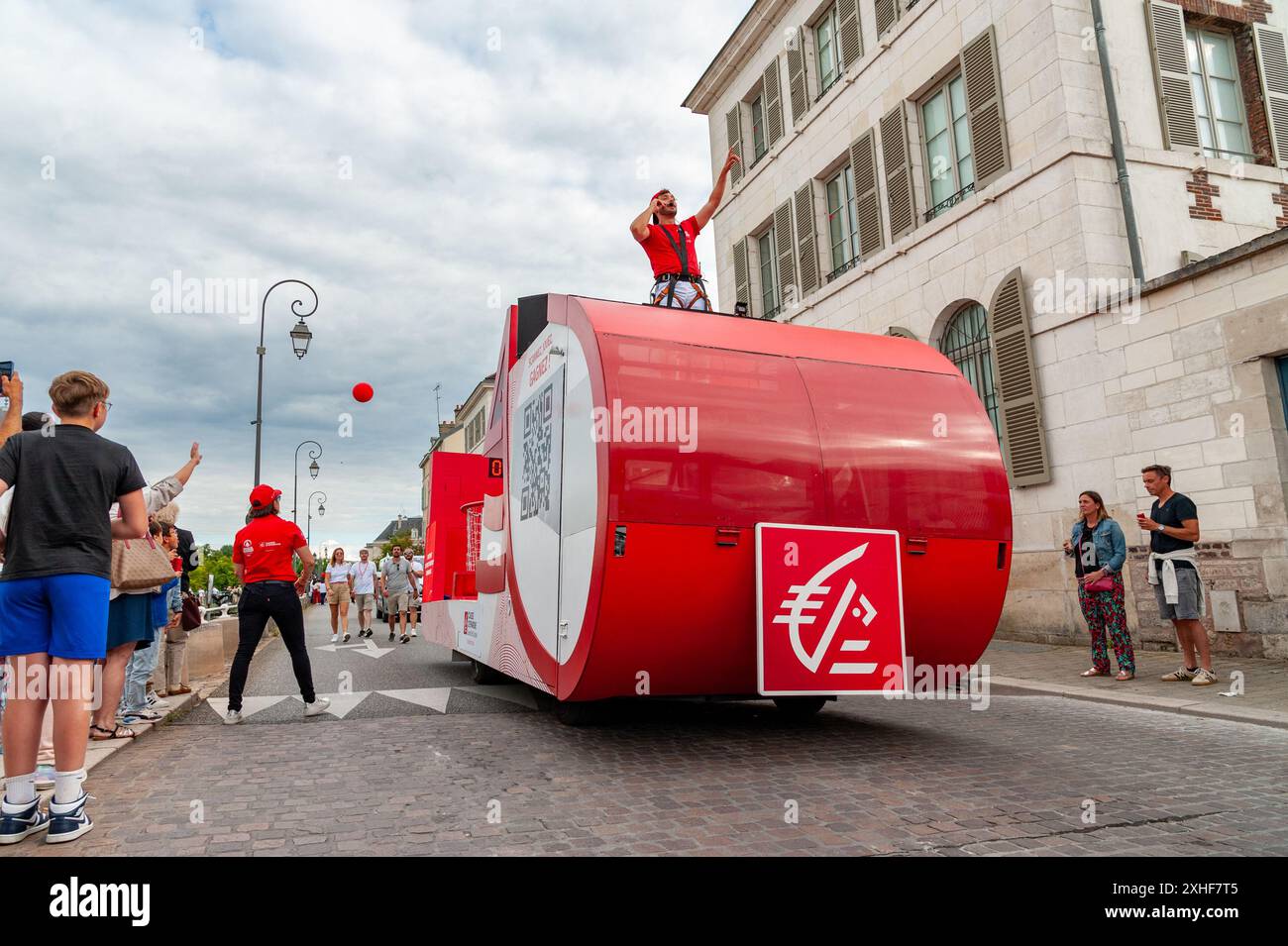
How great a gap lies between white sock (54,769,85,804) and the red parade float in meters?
2.28

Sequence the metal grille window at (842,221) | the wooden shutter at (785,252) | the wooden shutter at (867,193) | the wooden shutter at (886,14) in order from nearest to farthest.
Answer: the wooden shutter at (886,14) → the wooden shutter at (867,193) → the metal grille window at (842,221) → the wooden shutter at (785,252)

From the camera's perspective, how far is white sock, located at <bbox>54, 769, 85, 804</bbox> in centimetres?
346

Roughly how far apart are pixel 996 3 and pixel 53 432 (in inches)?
522

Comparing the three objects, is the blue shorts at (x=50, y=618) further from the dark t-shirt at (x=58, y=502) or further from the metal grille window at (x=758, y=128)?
the metal grille window at (x=758, y=128)

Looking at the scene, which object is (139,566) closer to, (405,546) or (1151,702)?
(1151,702)

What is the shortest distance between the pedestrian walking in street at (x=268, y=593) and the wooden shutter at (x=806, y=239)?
12.8m

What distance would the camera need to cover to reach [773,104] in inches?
733

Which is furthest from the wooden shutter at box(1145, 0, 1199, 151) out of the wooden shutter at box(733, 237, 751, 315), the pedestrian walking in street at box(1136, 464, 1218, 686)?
the wooden shutter at box(733, 237, 751, 315)

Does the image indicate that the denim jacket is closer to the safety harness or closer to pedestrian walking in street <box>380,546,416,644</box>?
the safety harness

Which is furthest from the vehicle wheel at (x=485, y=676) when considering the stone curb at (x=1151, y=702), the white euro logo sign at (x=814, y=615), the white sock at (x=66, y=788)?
the white sock at (x=66, y=788)

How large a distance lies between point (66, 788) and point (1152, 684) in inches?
312

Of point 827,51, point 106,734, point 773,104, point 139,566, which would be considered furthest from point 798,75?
point 106,734

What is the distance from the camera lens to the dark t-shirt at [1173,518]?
7371mm
